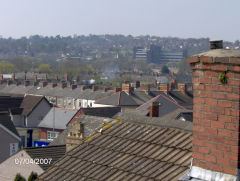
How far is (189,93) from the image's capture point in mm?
67875

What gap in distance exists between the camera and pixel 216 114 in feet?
22.4

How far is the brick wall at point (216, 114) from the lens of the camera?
663 cm

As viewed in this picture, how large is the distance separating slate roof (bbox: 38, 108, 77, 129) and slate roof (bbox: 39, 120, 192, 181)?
3725 cm

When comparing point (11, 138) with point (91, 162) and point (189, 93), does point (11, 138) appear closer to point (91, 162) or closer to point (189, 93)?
point (91, 162)

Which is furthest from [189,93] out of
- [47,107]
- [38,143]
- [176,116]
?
[176,116]

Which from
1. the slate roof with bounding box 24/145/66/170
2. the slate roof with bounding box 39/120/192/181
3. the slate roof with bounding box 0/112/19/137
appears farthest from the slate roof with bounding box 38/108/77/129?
the slate roof with bounding box 39/120/192/181

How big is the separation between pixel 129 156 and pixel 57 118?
132ft

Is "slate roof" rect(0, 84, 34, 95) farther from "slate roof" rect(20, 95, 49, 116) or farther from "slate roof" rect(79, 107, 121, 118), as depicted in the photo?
"slate roof" rect(79, 107, 121, 118)

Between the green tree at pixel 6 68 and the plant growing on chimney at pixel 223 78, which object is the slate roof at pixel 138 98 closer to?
the plant growing on chimney at pixel 223 78

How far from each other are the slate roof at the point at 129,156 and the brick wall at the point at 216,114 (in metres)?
1.21

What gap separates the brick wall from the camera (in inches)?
261

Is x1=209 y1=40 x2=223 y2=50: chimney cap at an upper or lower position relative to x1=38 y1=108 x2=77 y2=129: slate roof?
upper

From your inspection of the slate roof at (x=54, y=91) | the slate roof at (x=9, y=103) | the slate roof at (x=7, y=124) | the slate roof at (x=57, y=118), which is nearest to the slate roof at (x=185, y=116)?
the slate roof at (x=7, y=124)

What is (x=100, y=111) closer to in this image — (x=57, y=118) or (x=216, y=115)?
(x=57, y=118)
